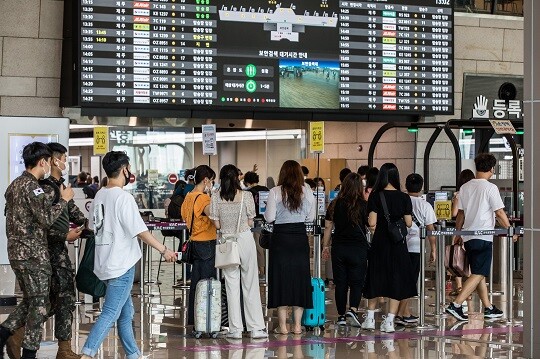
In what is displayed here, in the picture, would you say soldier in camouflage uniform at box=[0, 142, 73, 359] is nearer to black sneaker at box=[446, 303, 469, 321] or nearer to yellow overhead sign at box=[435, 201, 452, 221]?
black sneaker at box=[446, 303, 469, 321]

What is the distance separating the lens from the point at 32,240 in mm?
9844

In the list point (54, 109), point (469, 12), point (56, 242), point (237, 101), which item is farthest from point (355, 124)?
point (56, 242)

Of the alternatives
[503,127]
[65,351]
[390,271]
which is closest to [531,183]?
[390,271]

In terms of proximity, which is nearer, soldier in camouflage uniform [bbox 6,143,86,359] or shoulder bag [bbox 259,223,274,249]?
soldier in camouflage uniform [bbox 6,143,86,359]

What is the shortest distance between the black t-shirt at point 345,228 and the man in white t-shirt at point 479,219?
4.86ft

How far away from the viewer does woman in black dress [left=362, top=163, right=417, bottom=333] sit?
41.2 ft

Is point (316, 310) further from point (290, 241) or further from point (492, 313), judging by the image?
point (492, 313)

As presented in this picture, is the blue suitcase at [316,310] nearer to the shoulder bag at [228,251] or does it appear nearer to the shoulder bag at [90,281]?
the shoulder bag at [228,251]

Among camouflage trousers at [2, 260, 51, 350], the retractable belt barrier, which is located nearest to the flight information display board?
the retractable belt barrier

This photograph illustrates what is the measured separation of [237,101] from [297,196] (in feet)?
16.9

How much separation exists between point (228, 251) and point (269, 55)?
610 cm

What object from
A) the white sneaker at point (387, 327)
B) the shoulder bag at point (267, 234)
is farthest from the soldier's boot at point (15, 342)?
the white sneaker at point (387, 327)

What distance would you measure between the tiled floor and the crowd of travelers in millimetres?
311

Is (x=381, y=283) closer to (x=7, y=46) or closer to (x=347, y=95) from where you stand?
(x=347, y=95)
